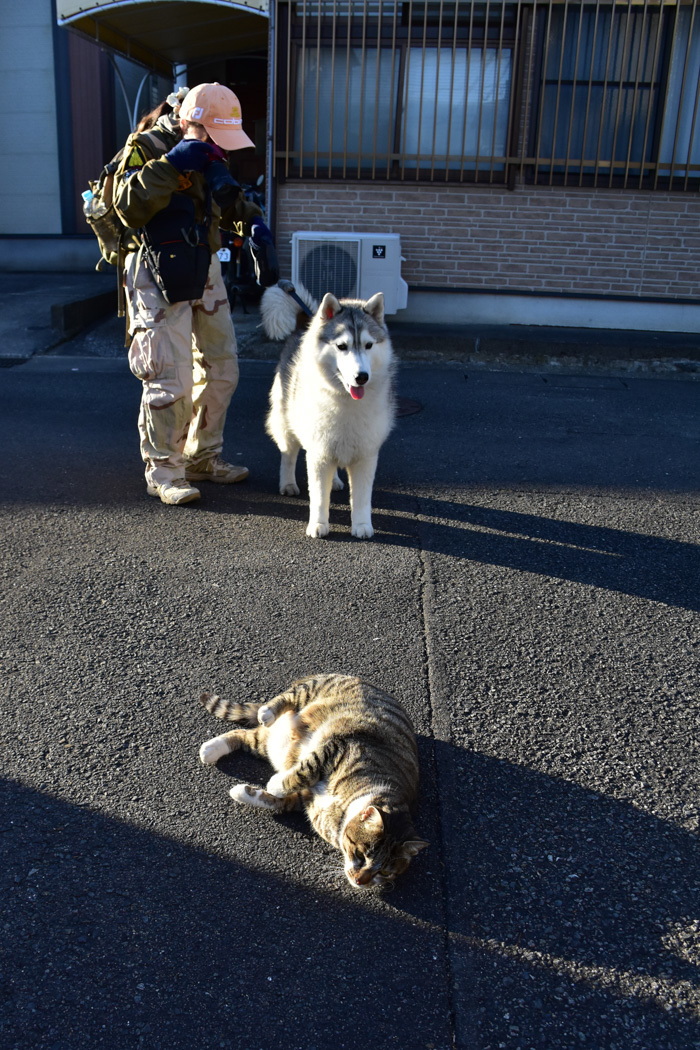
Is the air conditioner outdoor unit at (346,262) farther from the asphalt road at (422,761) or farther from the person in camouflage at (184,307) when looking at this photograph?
the asphalt road at (422,761)

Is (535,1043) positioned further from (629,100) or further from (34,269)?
(34,269)

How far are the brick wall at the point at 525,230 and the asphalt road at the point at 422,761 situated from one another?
5.32m

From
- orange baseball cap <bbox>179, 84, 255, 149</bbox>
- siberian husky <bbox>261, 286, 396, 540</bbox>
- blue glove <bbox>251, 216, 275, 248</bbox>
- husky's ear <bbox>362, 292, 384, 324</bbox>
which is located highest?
orange baseball cap <bbox>179, 84, 255, 149</bbox>

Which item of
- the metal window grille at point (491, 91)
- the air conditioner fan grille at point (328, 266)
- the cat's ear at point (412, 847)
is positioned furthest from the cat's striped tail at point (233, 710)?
the metal window grille at point (491, 91)

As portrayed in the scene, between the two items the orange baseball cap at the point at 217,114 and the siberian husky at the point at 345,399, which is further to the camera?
the orange baseball cap at the point at 217,114

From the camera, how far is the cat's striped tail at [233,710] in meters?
3.07

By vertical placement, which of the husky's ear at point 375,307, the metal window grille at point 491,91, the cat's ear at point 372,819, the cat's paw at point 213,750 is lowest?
the cat's paw at point 213,750

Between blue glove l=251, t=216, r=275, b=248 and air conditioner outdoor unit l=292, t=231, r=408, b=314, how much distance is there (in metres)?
4.28

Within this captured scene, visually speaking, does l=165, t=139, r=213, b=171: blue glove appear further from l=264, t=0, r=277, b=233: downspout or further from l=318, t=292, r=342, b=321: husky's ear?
l=264, t=0, r=277, b=233: downspout

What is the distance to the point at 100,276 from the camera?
1334 centimetres

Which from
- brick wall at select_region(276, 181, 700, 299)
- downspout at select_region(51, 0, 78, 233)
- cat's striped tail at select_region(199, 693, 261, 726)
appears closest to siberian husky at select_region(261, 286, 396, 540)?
cat's striped tail at select_region(199, 693, 261, 726)

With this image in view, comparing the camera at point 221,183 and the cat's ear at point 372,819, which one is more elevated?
the camera at point 221,183

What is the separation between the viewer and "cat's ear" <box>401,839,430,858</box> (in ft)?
7.64

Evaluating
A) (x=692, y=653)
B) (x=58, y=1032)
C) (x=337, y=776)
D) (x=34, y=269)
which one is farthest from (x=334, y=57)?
(x=58, y=1032)
